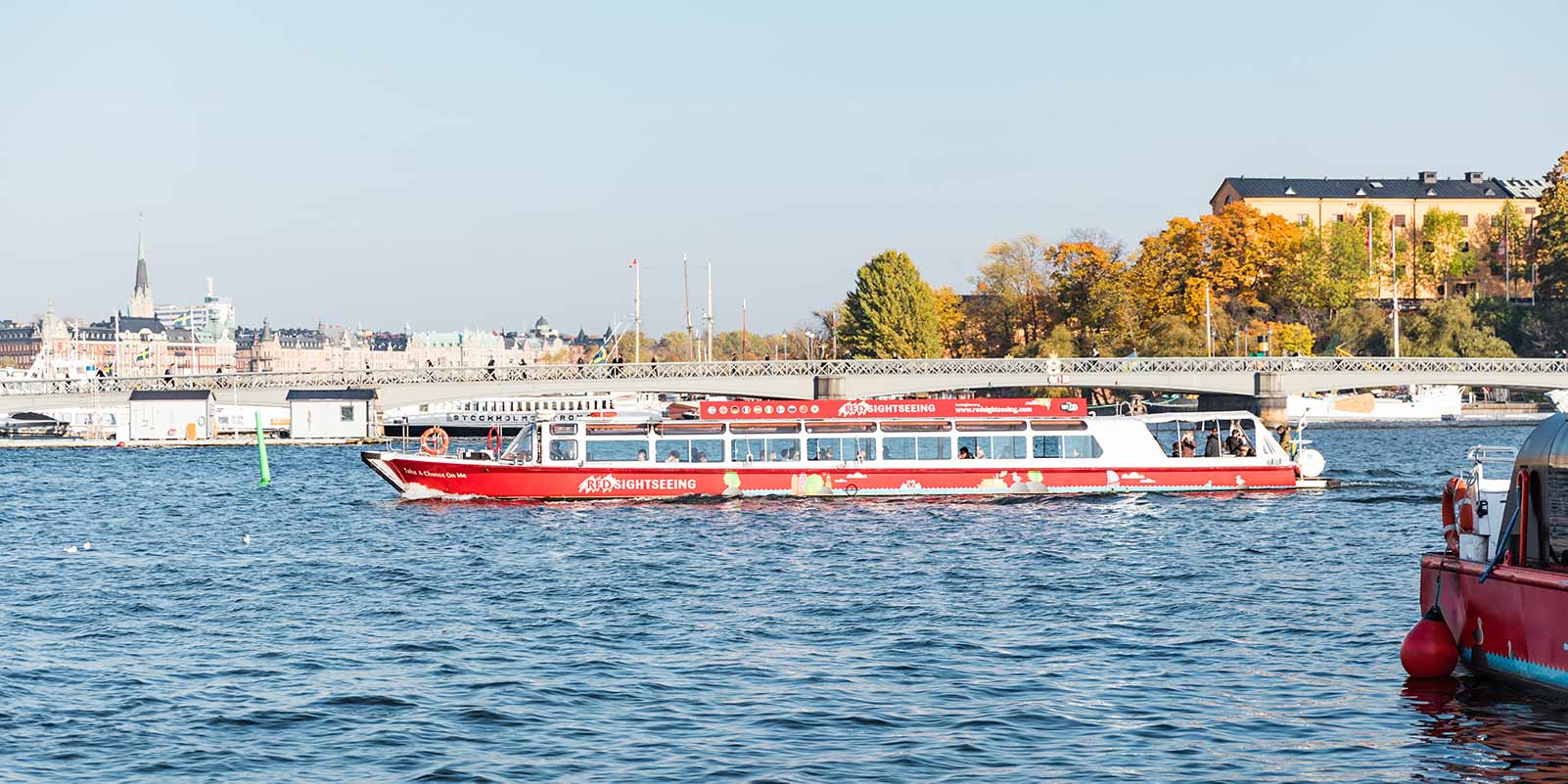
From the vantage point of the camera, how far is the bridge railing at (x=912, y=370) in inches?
4953

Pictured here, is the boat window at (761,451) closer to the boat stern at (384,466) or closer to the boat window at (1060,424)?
the boat window at (1060,424)

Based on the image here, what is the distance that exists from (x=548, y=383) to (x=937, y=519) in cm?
7095

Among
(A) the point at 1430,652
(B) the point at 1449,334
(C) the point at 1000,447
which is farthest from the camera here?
(B) the point at 1449,334

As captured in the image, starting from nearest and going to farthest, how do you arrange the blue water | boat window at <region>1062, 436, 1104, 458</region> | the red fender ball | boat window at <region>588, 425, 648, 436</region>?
1. the blue water
2. the red fender ball
3. boat window at <region>588, 425, 648, 436</region>
4. boat window at <region>1062, 436, 1104, 458</region>

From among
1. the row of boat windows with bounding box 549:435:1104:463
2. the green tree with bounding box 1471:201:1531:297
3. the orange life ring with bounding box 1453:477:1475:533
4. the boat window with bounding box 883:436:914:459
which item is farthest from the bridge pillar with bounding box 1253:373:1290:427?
the orange life ring with bounding box 1453:477:1475:533

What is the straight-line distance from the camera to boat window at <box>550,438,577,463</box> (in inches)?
2411

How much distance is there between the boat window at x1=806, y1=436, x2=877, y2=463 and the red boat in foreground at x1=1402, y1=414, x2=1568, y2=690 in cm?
3487

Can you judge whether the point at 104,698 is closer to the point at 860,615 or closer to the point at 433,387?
the point at 860,615

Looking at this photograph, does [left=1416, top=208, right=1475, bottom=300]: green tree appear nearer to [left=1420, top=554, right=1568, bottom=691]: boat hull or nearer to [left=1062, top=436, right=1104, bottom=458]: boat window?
[left=1062, top=436, right=1104, bottom=458]: boat window

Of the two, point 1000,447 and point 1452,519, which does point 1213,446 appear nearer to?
point 1000,447

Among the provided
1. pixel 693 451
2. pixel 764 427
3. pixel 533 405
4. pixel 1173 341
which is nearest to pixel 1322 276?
pixel 1173 341

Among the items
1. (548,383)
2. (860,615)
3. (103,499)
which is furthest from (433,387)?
(860,615)

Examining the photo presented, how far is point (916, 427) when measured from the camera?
62062 mm

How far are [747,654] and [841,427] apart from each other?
32.4 meters
